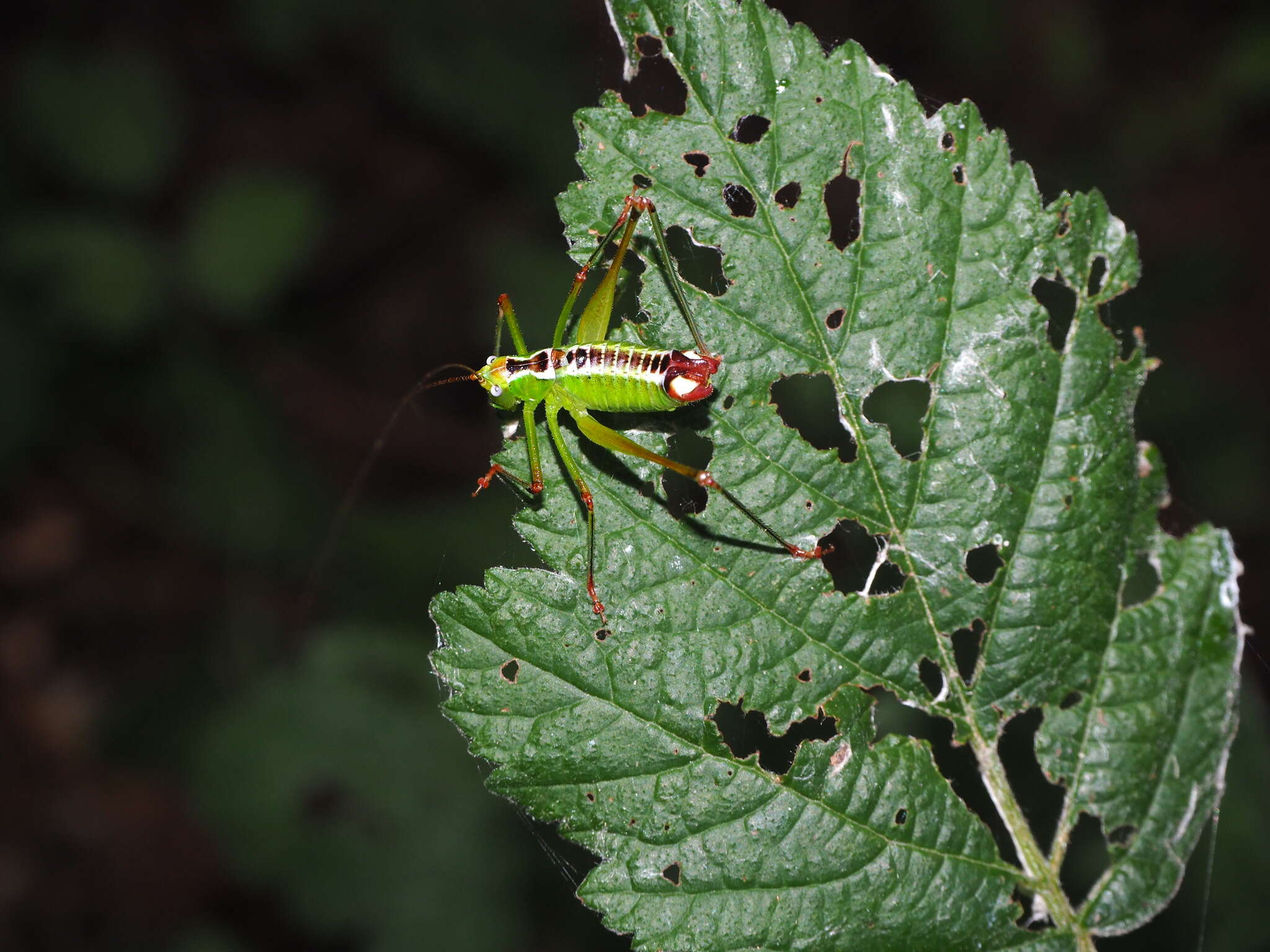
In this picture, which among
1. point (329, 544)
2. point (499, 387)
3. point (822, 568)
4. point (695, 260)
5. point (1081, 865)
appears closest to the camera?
point (822, 568)

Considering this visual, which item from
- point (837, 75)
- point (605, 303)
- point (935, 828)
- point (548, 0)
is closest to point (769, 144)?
point (837, 75)

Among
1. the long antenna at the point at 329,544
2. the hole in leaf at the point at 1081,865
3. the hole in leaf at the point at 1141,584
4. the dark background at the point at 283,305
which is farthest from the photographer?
the dark background at the point at 283,305

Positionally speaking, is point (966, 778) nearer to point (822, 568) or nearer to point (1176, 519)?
point (822, 568)

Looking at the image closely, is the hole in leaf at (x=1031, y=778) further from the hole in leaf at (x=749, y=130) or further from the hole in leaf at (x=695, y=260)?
the hole in leaf at (x=749, y=130)

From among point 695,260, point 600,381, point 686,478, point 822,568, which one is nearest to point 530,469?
point 600,381

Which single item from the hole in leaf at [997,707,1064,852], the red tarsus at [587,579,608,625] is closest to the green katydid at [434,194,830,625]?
the red tarsus at [587,579,608,625]

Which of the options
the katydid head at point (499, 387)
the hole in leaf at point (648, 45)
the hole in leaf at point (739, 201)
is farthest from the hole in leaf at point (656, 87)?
the katydid head at point (499, 387)
